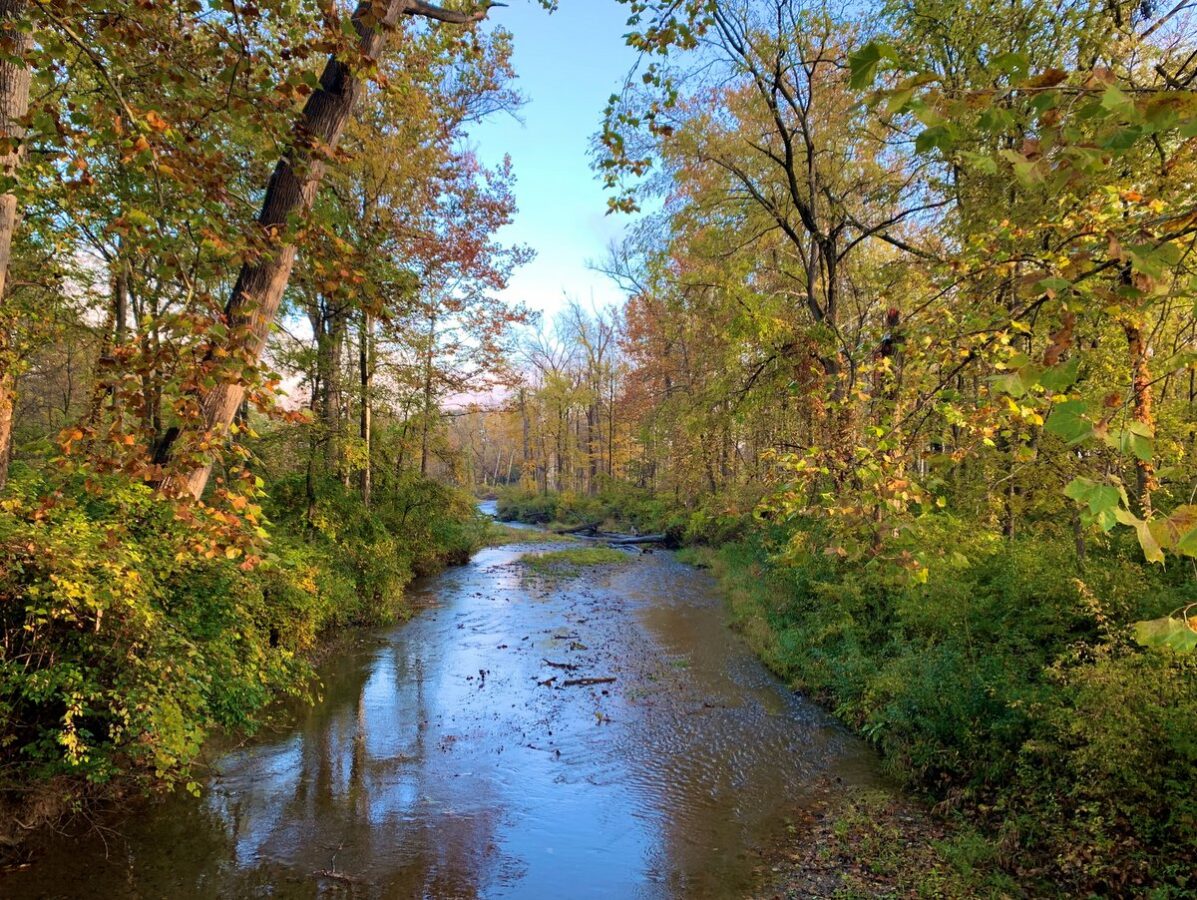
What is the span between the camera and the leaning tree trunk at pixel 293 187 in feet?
11.3

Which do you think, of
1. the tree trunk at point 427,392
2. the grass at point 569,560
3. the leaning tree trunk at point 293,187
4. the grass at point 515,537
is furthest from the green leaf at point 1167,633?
the grass at point 515,537

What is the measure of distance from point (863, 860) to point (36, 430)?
15568mm

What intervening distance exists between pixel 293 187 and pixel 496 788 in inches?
231

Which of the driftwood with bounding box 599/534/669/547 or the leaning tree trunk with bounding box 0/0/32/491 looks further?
the driftwood with bounding box 599/534/669/547

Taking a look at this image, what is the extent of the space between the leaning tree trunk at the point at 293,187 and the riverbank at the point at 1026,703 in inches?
140

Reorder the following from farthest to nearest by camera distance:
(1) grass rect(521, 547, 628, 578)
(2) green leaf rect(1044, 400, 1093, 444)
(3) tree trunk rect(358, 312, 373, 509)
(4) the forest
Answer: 1. (1) grass rect(521, 547, 628, 578)
2. (3) tree trunk rect(358, 312, 373, 509)
3. (4) the forest
4. (2) green leaf rect(1044, 400, 1093, 444)

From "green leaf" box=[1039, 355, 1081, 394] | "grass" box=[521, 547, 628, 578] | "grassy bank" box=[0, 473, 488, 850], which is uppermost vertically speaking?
"green leaf" box=[1039, 355, 1081, 394]

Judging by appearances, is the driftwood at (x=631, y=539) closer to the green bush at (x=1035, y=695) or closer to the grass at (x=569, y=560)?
the grass at (x=569, y=560)

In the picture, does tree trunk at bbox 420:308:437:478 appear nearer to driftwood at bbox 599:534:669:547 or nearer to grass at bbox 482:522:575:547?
grass at bbox 482:522:575:547

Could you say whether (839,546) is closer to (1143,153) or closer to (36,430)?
(1143,153)

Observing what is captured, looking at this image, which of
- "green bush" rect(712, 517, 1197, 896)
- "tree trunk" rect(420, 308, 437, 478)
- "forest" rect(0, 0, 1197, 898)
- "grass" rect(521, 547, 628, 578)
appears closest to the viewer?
"forest" rect(0, 0, 1197, 898)

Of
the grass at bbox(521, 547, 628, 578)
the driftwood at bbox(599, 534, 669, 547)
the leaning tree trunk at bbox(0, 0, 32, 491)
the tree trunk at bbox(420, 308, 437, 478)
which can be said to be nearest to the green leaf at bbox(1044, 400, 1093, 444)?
the leaning tree trunk at bbox(0, 0, 32, 491)

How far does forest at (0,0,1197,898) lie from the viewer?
280 centimetres

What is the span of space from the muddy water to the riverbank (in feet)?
3.00
